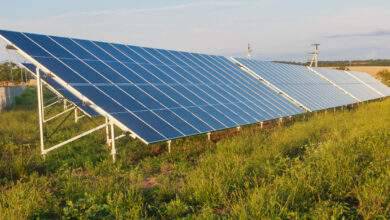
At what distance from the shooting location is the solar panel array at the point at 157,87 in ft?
35.3

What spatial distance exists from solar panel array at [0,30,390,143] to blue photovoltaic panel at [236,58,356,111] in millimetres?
281

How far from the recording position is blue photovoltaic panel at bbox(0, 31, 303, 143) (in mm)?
10859

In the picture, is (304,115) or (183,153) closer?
(183,153)

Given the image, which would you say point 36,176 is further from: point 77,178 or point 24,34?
point 24,34

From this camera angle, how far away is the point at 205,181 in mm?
7465

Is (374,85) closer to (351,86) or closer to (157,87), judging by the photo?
(351,86)

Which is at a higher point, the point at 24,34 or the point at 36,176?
the point at 24,34

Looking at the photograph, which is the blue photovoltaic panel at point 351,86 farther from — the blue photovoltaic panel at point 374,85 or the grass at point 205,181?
the grass at point 205,181

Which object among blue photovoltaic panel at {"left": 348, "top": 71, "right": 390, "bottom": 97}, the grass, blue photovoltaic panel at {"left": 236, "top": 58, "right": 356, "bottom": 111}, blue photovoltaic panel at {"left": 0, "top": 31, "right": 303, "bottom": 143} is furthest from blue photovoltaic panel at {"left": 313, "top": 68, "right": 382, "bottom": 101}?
the grass

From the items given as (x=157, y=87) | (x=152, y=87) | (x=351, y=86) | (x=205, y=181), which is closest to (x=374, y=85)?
(x=351, y=86)

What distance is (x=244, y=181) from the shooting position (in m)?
8.04

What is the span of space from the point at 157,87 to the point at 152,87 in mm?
220

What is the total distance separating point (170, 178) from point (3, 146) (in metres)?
5.91

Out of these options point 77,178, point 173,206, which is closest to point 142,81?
point 77,178
